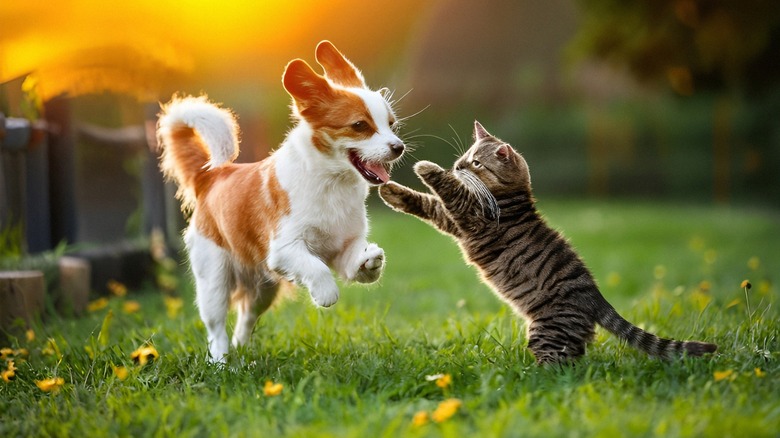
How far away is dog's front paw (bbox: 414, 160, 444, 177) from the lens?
3428 mm

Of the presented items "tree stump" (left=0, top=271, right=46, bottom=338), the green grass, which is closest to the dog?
the green grass

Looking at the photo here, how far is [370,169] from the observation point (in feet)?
10.3

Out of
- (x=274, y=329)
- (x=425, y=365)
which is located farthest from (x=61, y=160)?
(x=425, y=365)

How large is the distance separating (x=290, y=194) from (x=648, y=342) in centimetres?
159

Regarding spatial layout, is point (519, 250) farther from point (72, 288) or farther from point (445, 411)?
point (72, 288)

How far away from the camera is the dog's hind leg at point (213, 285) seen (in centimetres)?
354

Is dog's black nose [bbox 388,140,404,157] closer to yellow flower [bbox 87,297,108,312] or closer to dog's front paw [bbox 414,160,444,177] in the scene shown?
dog's front paw [bbox 414,160,444,177]

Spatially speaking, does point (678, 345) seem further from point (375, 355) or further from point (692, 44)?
point (692, 44)

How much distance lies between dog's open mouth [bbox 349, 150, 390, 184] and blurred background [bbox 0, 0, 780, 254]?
0.51m

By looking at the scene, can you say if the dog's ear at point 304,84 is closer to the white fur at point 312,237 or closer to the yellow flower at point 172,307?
the white fur at point 312,237

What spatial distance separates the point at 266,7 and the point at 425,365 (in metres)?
7.30

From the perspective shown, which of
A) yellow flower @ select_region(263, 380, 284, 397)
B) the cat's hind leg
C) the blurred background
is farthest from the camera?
the blurred background

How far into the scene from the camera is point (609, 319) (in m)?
3.04

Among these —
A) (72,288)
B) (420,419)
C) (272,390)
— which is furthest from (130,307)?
(420,419)
